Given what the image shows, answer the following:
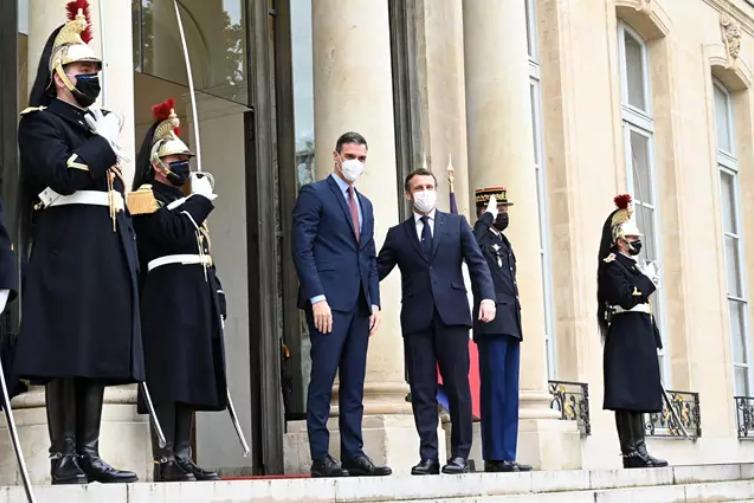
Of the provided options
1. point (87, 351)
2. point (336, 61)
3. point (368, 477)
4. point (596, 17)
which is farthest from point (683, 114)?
point (87, 351)

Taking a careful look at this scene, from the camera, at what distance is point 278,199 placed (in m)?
10.5

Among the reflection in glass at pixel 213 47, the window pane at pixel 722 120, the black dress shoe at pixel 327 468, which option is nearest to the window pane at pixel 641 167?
the window pane at pixel 722 120

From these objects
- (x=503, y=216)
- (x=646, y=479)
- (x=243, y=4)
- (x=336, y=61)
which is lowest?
(x=646, y=479)

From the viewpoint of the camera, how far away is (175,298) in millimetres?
6512

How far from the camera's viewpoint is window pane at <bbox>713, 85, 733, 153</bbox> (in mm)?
17406

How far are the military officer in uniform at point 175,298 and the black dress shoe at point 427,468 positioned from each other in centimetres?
131

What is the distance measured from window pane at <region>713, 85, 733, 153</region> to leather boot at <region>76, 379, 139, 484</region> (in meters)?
12.9

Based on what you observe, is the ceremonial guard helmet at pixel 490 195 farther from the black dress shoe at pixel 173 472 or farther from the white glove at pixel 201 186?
the black dress shoe at pixel 173 472

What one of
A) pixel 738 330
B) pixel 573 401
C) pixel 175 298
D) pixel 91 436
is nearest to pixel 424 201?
pixel 175 298

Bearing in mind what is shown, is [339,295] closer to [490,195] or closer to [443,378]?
[443,378]

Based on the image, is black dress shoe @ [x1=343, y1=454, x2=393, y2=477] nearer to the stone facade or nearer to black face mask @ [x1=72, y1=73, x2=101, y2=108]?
the stone facade

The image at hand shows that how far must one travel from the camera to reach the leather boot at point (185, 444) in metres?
6.36

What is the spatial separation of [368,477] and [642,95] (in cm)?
971

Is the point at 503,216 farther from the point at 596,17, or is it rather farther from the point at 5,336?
the point at 596,17
